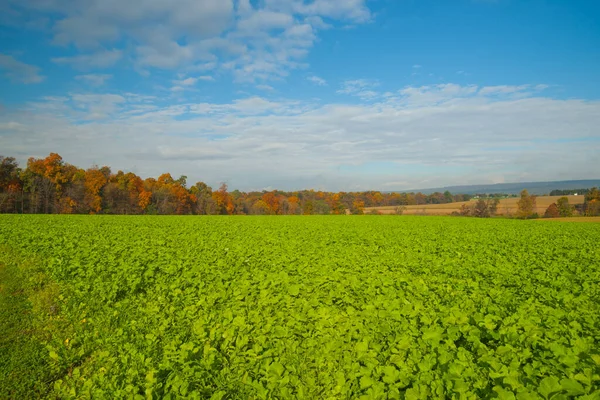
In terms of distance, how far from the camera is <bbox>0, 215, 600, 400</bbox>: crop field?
4500 mm

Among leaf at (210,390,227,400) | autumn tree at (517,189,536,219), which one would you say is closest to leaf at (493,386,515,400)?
leaf at (210,390,227,400)

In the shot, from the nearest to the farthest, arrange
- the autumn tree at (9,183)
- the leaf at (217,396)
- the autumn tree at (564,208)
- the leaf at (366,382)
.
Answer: the leaf at (217,396) → the leaf at (366,382) → the autumn tree at (9,183) → the autumn tree at (564,208)

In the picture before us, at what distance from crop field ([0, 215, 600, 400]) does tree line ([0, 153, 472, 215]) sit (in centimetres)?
6924

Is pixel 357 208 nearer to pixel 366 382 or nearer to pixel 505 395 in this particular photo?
pixel 366 382

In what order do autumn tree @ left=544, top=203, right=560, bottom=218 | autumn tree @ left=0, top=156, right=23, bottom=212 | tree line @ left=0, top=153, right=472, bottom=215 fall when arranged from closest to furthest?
1. autumn tree @ left=0, top=156, right=23, bottom=212
2. tree line @ left=0, top=153, right=472, bottom=215
3. autumn tree @ left=544, top=203, right=560, bottom=218

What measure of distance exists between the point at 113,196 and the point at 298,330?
81.9 metres

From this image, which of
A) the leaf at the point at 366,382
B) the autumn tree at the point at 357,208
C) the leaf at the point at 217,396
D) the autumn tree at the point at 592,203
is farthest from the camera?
the autumn tree at the point at 357,208

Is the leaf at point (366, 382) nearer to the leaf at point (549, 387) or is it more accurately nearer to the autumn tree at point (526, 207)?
the leaf at point (549, 387)

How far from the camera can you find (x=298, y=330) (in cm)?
641

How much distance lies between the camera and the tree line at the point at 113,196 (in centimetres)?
6618

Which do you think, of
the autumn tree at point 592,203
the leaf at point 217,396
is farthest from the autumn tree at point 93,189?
the autumn tree at point 592,203

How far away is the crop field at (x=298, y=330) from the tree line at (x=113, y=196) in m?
69.2

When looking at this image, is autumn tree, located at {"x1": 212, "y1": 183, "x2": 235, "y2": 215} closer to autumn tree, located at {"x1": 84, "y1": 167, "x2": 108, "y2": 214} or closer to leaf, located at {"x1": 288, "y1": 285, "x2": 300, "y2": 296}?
autumn tree, located at {"x1": 84, "y1": 167, "x2": 108, "y2": 214}

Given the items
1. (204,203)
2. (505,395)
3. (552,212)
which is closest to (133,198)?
(204,203)
